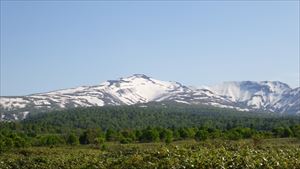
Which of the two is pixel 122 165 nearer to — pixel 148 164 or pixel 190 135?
pixel 148 164

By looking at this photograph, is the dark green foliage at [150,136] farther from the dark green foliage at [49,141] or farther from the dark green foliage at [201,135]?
the dark green foliage at [49,141]

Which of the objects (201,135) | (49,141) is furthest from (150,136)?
(49,141)

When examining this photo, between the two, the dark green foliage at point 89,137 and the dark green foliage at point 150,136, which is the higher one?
the dark green foliage at point 150,136

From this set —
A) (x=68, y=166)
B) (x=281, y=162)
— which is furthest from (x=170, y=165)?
(x=68, y=166)

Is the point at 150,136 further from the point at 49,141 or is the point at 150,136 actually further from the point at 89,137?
the point at 49,141

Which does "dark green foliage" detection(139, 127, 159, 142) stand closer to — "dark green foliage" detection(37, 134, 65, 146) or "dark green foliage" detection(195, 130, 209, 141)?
"dark green foliage" detection(195, 130, 209, 141)

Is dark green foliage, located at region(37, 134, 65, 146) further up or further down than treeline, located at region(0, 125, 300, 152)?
further down

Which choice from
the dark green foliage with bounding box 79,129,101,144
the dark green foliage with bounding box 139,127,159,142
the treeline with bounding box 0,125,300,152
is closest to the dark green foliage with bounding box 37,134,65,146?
the treeline with bounding box 0,125,300,152

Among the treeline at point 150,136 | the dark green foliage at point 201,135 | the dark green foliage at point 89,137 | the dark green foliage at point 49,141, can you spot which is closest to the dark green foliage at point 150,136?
the treeline at point 150,136

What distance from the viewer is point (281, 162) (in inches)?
856

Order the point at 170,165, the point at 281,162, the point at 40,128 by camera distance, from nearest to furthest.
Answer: the point at 281,162, the point at 170,165, the point at 40,128

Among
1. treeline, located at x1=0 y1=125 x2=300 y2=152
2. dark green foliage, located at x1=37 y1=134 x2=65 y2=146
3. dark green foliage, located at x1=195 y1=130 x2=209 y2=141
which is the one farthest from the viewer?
dark green foliage, located at x1=37 y1=134 x2=65 y2=146

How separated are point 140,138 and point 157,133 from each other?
595 cm

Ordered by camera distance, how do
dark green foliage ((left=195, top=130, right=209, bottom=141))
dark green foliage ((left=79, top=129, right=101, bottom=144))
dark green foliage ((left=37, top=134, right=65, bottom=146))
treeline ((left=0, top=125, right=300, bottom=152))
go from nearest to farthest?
treeline ((left=0, top=125, right=300, bottom=152))
dark green foliage ((left=195, top=130, right=209, bottom=141))
dark green foliage ((left=37, top=134, right=65, bottom=146))
dark green foliage ((left=79, top=129, right=101, bottom=144))
